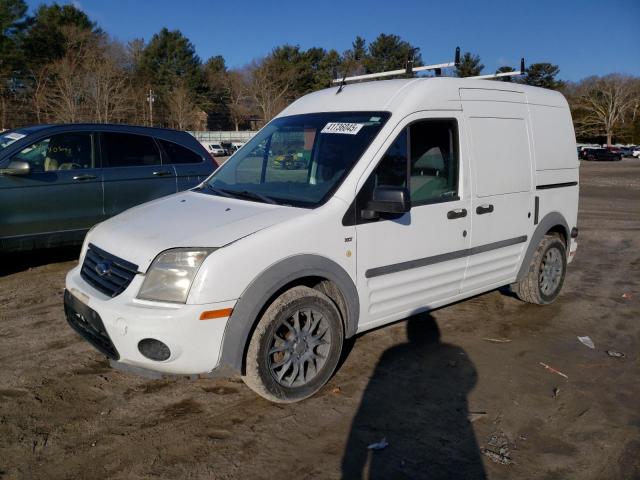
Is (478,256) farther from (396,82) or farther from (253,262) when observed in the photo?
(253,262)

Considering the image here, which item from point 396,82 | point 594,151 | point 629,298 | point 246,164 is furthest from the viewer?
point 594,151

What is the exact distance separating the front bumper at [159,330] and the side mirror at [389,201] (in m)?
1.20

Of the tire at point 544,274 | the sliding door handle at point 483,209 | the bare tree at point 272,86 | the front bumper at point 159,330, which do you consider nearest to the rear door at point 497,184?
the sliding door handle at point 483,209

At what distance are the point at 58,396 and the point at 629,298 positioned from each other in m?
5.99

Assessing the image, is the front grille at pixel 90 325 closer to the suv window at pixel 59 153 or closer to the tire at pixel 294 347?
the tire at pixel 294 347

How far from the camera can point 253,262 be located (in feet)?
11.3

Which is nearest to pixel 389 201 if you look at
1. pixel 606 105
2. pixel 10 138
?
pixel 10 138

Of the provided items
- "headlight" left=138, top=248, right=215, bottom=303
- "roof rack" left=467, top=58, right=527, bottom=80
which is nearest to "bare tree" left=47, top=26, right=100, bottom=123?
"roof rack" left=467, top=58, right=527, bottom=80

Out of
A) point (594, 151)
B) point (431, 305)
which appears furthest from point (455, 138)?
point (594, 151)

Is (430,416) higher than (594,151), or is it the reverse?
(594,151)

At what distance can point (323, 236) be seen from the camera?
376 centimetres

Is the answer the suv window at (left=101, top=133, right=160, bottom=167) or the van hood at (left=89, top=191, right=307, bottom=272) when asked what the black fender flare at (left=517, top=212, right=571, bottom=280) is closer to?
the van hood at (left=89, top=191, right=307, bottom=272)

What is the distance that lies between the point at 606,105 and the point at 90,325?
102m

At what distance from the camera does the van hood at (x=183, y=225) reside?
3.48m
